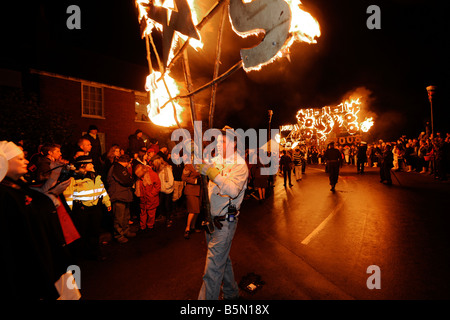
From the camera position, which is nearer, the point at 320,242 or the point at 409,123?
the point at 320,242

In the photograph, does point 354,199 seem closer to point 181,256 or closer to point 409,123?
point 181,256

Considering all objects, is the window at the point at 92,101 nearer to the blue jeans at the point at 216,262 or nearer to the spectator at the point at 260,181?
the spectator at the point at 260,181

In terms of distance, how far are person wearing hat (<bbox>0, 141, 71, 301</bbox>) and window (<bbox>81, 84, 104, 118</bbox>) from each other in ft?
49.1

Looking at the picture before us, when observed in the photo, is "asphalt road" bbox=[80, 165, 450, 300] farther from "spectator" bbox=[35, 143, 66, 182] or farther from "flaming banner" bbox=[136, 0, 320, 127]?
"flaming banner" bbox=[136, 0, 320, 127]

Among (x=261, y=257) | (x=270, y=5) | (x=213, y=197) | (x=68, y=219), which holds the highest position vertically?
(x=270, y=5)

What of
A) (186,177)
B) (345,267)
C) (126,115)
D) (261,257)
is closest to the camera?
(345,267)

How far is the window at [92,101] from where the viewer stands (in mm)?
15523

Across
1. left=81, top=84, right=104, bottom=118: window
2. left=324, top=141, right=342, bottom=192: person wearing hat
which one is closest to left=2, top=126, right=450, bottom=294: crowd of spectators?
left=324, top=141, right=342, bottom=192: person wearing hat

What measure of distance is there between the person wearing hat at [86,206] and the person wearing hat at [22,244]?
6.43 feet

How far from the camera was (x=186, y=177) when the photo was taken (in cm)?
564

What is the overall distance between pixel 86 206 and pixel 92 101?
1398cm

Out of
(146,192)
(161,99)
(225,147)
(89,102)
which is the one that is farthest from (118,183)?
(89,102)

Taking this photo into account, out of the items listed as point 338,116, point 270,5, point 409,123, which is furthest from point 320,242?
point 409,123

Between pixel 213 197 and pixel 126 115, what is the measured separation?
16719 millimetres
